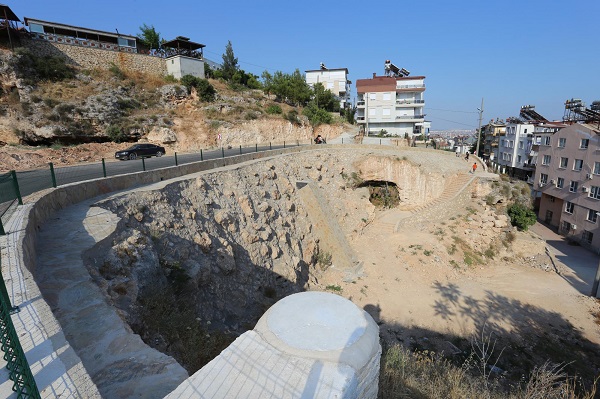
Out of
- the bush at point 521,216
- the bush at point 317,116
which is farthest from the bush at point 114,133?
the bush at point 521,216

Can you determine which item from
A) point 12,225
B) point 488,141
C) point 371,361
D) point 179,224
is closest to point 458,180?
point 179,224

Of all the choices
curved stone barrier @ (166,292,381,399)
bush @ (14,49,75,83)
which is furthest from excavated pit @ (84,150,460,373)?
bush @ (14,49,75,83)

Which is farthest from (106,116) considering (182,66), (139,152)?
(182,66)

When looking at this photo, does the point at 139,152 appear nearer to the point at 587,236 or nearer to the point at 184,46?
the point at 184,46

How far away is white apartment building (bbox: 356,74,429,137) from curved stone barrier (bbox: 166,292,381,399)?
140 ft

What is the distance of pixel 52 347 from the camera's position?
3.15 m

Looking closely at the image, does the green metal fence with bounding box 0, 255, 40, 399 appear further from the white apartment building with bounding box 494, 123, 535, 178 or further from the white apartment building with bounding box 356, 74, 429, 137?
the white apartment building with bounding box 494, 123, 535, 178

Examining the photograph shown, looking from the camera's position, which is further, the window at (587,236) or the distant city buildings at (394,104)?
the distant city buildings at (394,104)

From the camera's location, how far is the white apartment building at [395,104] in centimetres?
4403

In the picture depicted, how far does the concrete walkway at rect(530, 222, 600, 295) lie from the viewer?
1811 cm

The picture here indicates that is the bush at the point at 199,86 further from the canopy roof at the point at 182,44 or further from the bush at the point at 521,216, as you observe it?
the bush at the point at 521,216

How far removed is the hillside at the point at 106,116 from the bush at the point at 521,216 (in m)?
23.6

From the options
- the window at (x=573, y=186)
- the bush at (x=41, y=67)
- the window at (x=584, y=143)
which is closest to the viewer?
the bush at (x=41, y=67)

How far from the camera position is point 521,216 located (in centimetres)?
2367
